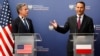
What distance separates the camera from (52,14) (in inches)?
232

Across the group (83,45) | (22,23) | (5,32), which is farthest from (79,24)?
(5,32)

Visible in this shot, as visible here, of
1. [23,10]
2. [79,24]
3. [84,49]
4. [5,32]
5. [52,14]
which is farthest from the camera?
[52,14]

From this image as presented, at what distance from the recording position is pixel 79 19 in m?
4.72

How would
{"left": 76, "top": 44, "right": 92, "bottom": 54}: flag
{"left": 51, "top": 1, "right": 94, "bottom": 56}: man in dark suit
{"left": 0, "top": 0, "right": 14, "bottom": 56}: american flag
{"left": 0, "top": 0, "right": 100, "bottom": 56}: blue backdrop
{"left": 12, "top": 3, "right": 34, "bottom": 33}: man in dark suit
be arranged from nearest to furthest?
{"left": 76, "top": 44, "right": 92, "bottom": 54}: flag < {"left": 51, "top": 1, "right": 94, "bottom": 56}: man in dark suit < {"left": 12, "top": 3, "right": 34, "bottom": 33}: man in dark suit < {"left": 0, "top": 0, "right": 14, "bottom": 56}: american flag < {"left": 0, "top": 0, "right": 100, "bottom": 56}: blue backdrop

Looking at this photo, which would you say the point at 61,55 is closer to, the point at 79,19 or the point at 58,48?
the point at 58,48

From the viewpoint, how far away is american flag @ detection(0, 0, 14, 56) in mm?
5543

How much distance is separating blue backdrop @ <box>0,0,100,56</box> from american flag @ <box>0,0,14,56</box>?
0.22 meters

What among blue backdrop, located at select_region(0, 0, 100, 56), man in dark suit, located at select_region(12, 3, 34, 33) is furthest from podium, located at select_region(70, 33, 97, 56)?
blue backdrop, located at select_region(0, 0, 100, 56)

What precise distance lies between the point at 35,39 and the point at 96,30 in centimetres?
223

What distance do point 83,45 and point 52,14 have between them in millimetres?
2088

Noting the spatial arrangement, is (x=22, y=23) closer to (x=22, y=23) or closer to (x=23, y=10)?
(x=22, y=23)

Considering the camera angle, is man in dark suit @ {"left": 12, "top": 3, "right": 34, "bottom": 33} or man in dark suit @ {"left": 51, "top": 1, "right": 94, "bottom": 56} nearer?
man in dark suit @ {"left": 51, "top": 1, "right": 94, "bottom": 56}

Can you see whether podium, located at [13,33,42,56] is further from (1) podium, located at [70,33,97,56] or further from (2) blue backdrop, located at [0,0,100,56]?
(2) blue backdrop, located at [0,0,100,56]

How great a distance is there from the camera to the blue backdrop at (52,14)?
5859mm
